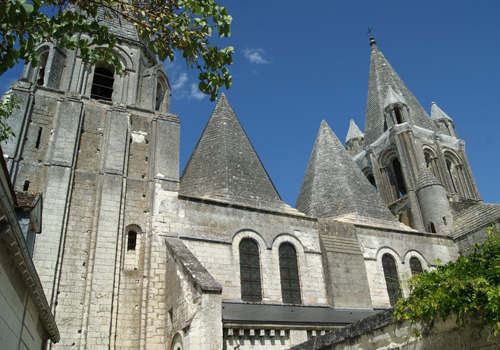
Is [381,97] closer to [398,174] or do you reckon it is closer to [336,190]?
[398,174]

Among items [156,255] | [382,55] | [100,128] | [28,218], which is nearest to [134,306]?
[156,255]

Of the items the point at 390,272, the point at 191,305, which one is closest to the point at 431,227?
the point at 390,272

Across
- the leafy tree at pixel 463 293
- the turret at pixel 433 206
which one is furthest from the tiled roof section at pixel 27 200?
the turret at pixel 433 206

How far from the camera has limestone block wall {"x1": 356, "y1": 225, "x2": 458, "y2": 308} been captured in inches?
584

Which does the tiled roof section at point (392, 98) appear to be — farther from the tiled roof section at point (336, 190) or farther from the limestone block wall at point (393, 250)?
the limestone block wall at point (393, 250)

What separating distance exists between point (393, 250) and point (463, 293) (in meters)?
12.0

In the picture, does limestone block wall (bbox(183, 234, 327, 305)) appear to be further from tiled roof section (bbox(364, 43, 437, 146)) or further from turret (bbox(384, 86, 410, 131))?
tiled roof section (bbox(364, 43, 437, 146))

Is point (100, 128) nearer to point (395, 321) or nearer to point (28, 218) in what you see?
point (28, 218)

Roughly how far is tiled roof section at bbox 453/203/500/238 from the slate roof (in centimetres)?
727

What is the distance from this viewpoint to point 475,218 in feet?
61.3

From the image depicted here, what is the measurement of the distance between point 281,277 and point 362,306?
2712 mm

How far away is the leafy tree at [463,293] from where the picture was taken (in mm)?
4309

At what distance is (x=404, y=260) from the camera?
16.0 metres

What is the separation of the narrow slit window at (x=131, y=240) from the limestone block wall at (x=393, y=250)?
776cm
